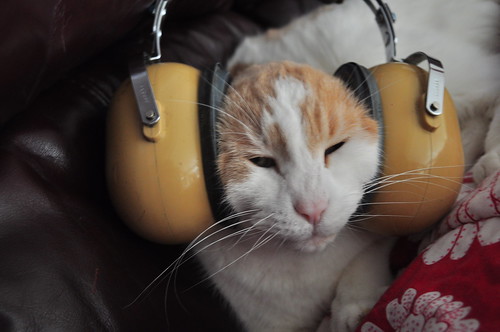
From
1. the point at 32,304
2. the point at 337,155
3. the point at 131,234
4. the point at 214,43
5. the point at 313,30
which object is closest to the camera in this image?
the point at 32,304

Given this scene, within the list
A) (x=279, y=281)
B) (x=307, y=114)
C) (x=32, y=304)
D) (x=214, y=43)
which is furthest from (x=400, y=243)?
(x=214, y=43)

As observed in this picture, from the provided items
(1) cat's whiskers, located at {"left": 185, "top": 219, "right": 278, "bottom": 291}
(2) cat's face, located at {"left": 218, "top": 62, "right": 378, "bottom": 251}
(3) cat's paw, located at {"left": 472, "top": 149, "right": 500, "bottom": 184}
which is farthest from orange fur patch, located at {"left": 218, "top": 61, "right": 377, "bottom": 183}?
(3) cat's paw, located at {"left": 472, "top": 149, "right": 500, "bottom": 184}

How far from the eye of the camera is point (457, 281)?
22.8 inches

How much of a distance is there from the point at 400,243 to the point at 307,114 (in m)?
0.41

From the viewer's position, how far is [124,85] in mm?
773

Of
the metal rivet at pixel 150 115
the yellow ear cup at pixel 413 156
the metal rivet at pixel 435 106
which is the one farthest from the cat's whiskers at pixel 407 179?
the metal rivet at pixel 150 115

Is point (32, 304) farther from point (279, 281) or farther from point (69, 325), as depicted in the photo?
point (279, 281)

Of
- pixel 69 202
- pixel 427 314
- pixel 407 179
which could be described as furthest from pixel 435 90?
A: pixel 69 202

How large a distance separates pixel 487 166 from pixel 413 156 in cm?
Result: 20

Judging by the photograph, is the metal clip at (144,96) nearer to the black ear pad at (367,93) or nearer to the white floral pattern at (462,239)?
the black ear pad at (367,93)

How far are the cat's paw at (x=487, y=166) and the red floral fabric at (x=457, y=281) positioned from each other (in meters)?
0.09

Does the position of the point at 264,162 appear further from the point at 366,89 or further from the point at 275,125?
the point at 366,89

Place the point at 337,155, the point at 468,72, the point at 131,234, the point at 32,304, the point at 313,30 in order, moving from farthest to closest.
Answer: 1. the point at 313,30
2. the point at 468,72
3. the point at 131,234
4. the point at 337,155
5. the point at 32,304

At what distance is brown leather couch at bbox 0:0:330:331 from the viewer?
655mm
